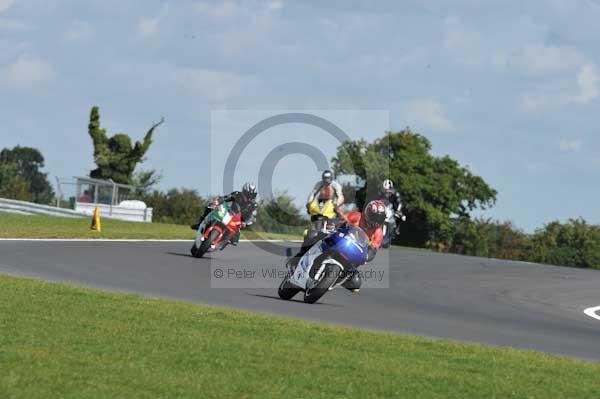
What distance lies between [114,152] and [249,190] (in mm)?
44920

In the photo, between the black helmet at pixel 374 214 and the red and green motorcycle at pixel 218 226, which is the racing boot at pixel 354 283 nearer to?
the black helmet at pixel 374 214

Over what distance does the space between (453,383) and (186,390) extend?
2.27 metres

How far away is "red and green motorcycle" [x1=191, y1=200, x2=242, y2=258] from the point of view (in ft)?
76.3

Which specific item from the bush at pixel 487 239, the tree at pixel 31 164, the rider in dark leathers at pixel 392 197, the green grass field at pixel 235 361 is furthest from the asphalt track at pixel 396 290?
the tree at pixel 31 164

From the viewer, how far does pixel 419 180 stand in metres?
82.8

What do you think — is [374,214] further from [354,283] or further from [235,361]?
[235,361]

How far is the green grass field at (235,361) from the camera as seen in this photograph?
8.30 meters

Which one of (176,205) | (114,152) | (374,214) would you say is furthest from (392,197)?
(114,152)

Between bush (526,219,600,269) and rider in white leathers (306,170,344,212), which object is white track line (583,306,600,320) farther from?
bush (526,219,600,269)

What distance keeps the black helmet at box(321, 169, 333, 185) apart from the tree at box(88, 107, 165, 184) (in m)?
46.3

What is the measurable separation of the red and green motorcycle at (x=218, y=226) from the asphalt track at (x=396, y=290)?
38 cm

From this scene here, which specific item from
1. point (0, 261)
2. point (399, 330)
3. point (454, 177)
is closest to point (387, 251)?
point (0, 261)

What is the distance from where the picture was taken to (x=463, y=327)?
1423 centimetres

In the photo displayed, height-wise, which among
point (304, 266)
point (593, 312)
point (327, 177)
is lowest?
point (593, 312)
